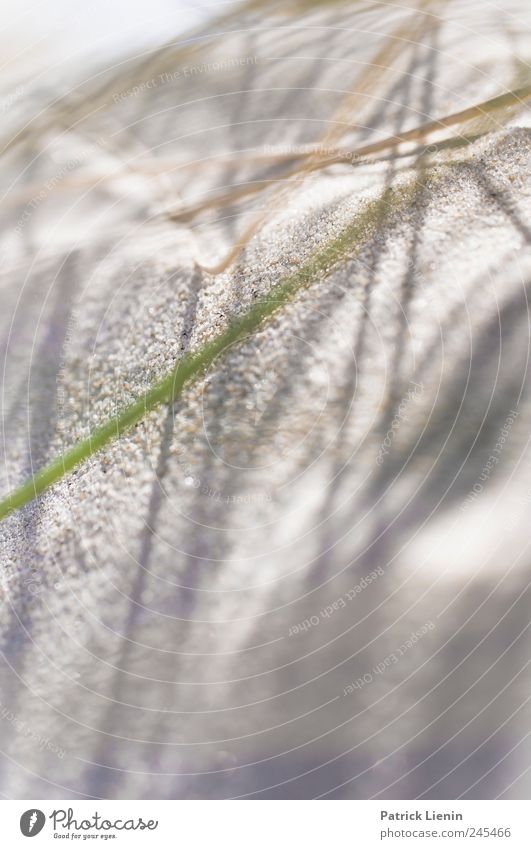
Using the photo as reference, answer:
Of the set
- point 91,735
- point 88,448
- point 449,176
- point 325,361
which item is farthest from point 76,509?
point 449,176

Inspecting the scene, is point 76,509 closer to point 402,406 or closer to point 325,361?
point 325,361
